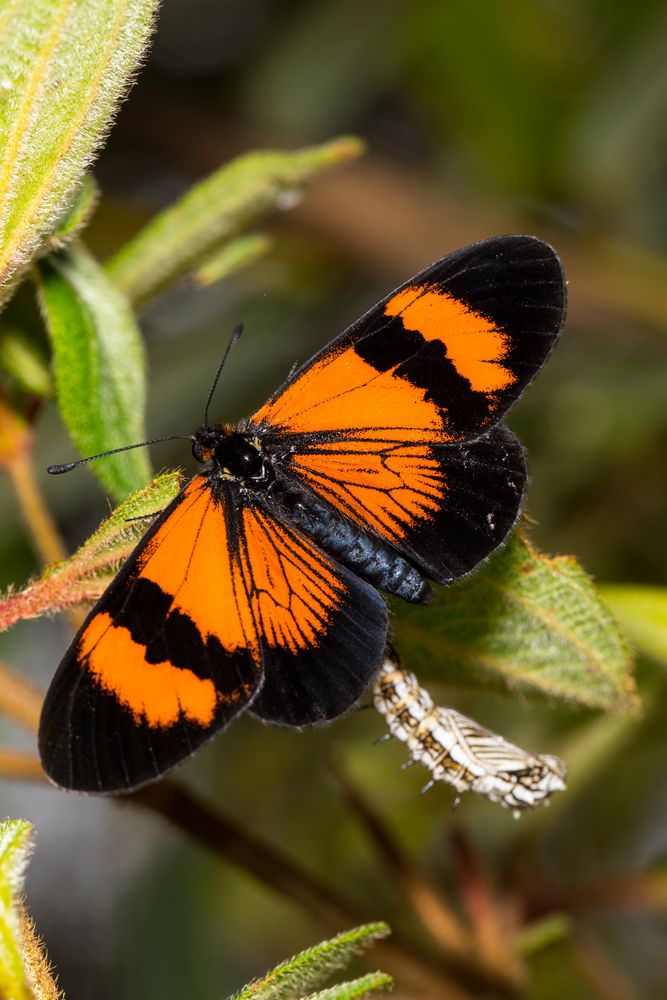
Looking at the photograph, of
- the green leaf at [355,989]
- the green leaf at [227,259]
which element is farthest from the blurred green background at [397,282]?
the green leaf at [355,989]

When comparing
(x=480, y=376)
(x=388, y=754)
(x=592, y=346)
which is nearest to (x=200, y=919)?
(x=388, y=754)

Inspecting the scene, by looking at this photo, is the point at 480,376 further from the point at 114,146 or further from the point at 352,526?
the point at 114,146

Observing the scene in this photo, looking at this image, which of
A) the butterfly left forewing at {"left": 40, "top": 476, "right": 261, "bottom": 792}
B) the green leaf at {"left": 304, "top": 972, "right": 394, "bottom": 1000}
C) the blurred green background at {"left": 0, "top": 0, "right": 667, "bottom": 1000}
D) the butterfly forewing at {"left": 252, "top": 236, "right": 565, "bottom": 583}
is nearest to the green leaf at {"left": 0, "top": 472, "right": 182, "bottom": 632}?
the butterfly left forewing at {"left": 40, "top": 476, "right": 261, "bottom": 792}

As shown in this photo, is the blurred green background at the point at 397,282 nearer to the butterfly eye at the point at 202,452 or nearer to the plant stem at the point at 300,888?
the plant stem at the point at 300,888

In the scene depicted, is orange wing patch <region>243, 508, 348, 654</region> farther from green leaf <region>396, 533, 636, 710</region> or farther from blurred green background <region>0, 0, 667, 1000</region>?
blurred green background <region>0, 0, 667, 1000</region>

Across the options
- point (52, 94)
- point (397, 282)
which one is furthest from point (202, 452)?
point (397, 282)
